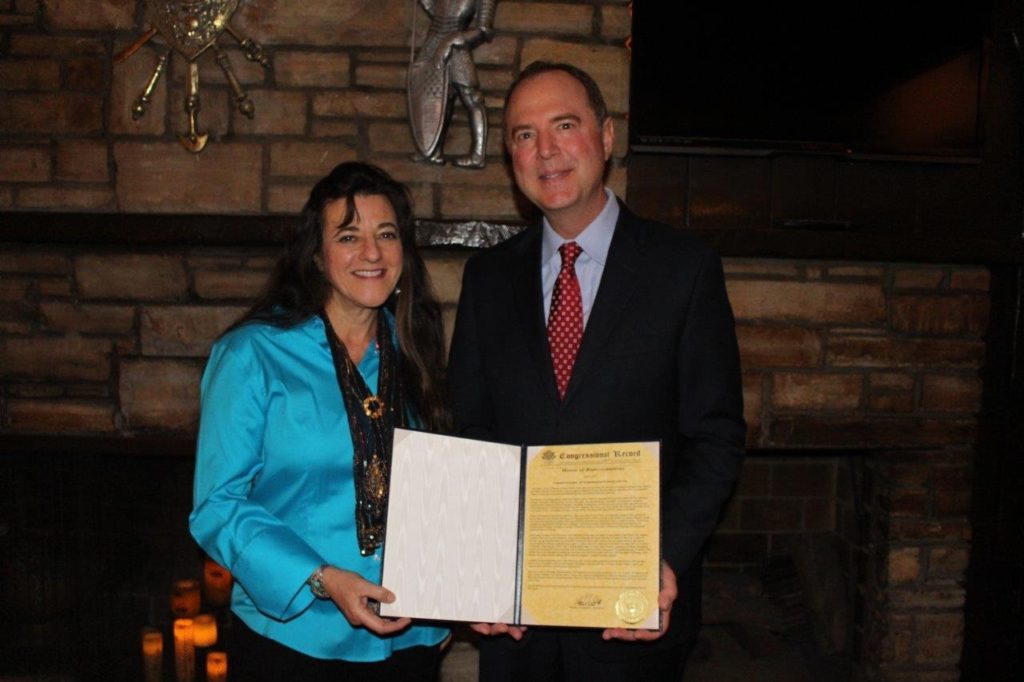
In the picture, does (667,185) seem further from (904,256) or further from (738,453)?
(738,453)

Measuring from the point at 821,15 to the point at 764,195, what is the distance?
608 millimetres

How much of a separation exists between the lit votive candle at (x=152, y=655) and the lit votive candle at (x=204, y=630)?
14cm

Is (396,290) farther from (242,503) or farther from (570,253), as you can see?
(242,503)

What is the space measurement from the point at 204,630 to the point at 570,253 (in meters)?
2.18

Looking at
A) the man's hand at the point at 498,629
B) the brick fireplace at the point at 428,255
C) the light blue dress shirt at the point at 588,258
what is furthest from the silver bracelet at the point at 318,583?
the brick fireplace at the point at 428,255

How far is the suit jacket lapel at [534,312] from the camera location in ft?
5.60

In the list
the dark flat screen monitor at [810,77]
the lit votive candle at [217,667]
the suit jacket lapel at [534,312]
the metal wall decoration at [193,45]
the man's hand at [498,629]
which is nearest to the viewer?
the man's hand at [498,629]

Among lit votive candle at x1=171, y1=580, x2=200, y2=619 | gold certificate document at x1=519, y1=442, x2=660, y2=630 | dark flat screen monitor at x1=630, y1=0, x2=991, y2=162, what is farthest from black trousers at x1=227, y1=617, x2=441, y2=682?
dark flat screen monitor at x1=630, y1=0, x2=991, y2=162

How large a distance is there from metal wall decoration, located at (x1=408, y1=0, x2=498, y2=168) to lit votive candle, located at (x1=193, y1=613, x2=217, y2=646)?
74.4 inches

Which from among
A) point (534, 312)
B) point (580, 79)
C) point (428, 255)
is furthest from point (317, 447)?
point (428, 255)

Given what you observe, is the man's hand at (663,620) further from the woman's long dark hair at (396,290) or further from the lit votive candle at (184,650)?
the lit votive candle at (184,650)

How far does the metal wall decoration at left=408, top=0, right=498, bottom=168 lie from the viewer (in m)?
2.62

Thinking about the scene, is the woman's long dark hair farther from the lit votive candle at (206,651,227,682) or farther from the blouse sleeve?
the lit votive candle at (206,651,227,682)

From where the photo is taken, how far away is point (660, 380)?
5.52ft
